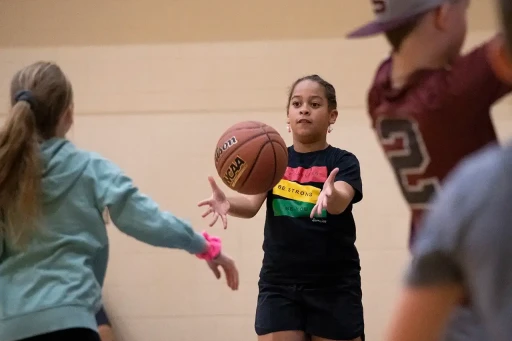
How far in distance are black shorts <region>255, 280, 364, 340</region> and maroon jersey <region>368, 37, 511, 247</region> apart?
125 cm

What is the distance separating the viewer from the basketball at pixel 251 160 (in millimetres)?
2662

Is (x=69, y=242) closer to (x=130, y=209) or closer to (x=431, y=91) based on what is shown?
(x=130, y=209)

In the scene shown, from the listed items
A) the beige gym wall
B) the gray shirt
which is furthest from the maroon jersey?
the beige gym wall

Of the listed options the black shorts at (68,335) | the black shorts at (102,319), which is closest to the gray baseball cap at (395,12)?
the black shorts at (68,335)

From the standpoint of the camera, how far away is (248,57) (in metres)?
Answer: 4.44

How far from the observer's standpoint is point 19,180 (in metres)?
1.96

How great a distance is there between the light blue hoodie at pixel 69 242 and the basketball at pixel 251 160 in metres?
0.61

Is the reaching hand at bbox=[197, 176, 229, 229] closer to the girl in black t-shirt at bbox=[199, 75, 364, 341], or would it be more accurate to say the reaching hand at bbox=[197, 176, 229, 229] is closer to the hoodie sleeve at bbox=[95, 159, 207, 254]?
the girl in black t-shirt at bbox=[199, 75, 364, 341]

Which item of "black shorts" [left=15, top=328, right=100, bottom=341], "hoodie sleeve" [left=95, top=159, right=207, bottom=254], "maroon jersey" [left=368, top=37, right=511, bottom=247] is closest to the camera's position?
"maroon jersey" [left=368, top=37, right=511, bottom=247]

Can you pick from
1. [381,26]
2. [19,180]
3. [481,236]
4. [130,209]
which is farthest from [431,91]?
[19,180]

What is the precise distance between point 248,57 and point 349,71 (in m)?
0.69

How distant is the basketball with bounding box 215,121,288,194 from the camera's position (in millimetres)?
2662

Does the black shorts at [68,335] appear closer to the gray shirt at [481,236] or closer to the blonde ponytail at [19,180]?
the blonde ponytail at [19,180]

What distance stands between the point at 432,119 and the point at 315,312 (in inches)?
58.9
